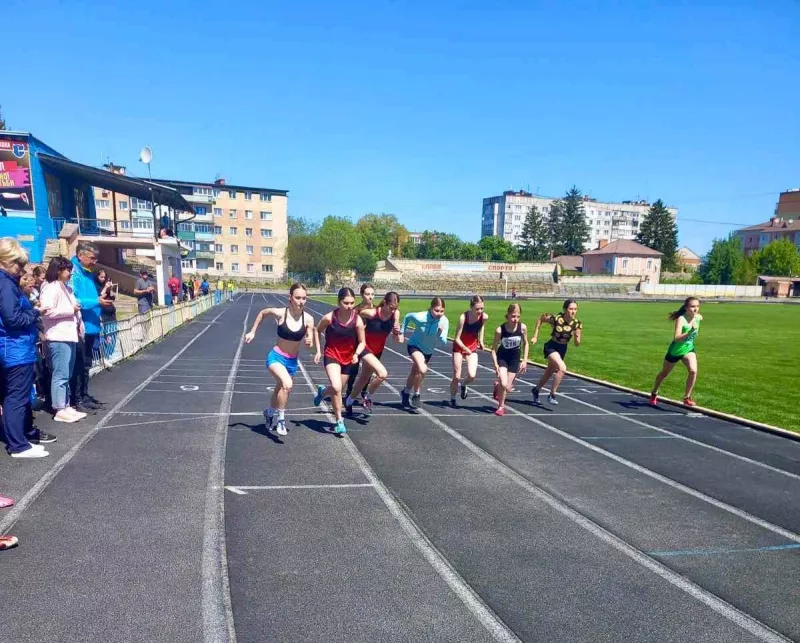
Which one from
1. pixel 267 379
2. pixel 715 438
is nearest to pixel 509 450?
pixel 715 438

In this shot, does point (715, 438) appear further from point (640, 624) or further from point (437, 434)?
point (640, 624)

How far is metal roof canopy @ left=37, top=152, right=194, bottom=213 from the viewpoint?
31.2m

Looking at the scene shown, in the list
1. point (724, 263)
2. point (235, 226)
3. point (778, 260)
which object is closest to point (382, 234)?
point (235, 226)

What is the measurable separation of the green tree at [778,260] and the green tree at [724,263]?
325 cm

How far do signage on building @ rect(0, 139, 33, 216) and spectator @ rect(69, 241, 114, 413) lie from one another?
26439mm

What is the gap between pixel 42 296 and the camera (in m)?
7.20

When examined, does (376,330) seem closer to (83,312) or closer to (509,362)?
(509,362)

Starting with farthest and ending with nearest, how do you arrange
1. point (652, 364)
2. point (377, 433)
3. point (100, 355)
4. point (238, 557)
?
point (652, 364) < point (100, 355) < point (377, 433) < point (238, 557)

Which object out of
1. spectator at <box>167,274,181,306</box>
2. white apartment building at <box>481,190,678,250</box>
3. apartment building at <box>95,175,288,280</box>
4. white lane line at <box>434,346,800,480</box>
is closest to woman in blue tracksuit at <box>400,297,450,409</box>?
white lane line at <box>434,346,800,480</box>

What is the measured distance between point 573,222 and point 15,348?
11401cm

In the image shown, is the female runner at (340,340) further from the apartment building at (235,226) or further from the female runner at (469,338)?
the apartment building at (235,226)

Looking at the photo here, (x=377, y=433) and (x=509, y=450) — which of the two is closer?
(x=509, y=450)

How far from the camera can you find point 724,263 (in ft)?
301

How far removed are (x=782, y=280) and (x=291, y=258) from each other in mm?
77738
